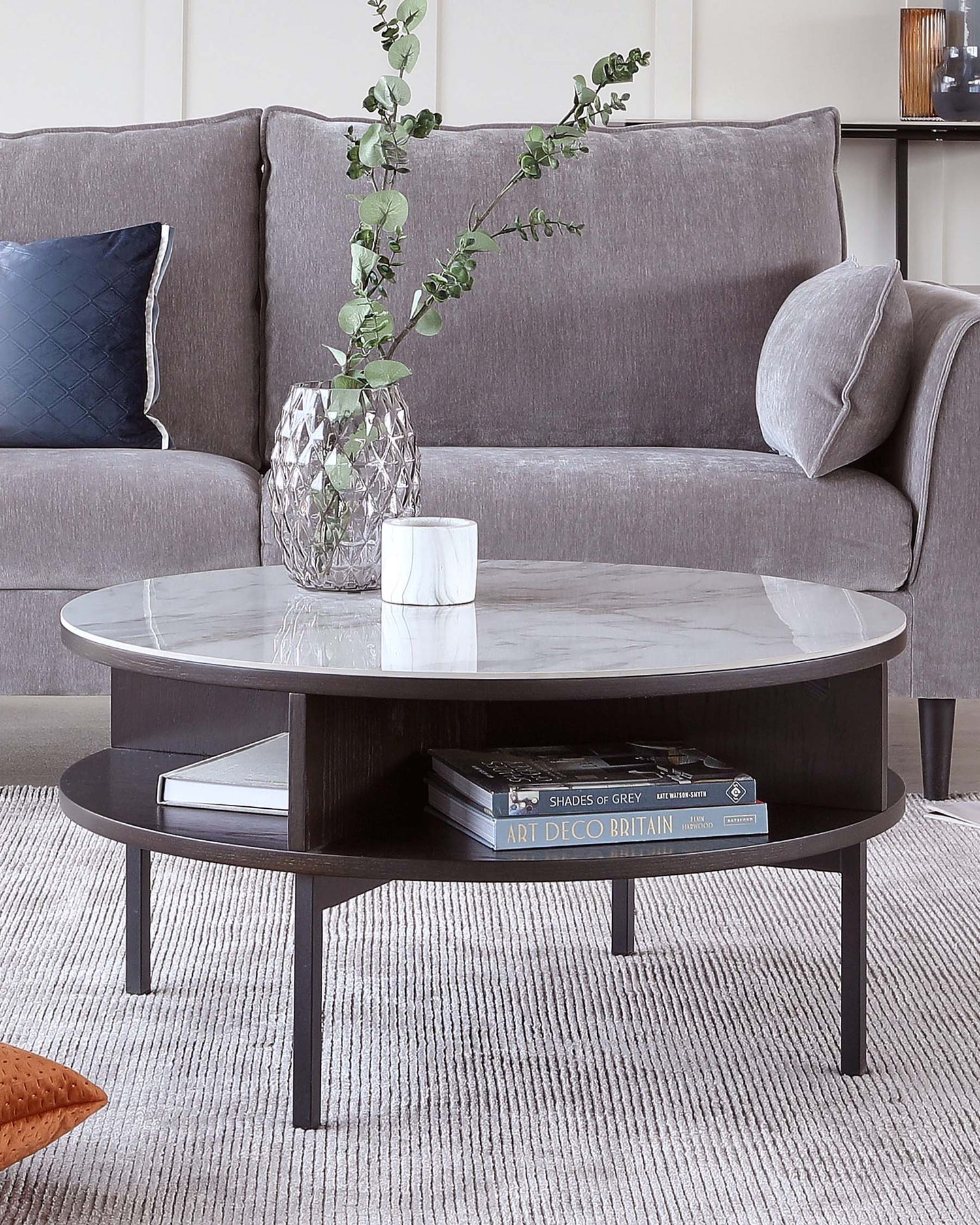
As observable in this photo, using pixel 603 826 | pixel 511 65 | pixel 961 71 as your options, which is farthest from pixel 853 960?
pixel 961 71

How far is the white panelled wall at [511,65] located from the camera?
14.1 ft

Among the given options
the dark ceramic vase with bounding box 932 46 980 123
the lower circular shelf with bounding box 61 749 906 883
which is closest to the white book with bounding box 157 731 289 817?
the lower circular shelf with bounding box 61 749 906 883

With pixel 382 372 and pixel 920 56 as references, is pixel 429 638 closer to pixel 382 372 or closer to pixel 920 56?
pixel 382 372

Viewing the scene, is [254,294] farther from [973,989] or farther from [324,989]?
[973,989]

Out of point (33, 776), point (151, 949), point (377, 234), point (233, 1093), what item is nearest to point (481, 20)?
point (33, 776)

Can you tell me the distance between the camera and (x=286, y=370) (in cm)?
275

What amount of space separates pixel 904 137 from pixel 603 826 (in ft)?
12.5

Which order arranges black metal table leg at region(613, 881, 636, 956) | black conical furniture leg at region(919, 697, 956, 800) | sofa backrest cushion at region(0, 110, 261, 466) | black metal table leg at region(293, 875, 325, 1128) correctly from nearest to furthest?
1. black metal table leg at region(293, 875, 325, 1128)
2. black metal table leg at region(613, 881, 636, 956)
3. black conical furniture leg at region(919, 697, 956, 800)
4. sofa backrest cushion at region(0, 110, 261, 466)

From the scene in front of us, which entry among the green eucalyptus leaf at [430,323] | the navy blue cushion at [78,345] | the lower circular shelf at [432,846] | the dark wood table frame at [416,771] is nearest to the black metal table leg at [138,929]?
the dark wood table frame at [416,771]

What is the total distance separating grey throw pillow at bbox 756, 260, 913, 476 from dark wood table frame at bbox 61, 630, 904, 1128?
961 millimetres

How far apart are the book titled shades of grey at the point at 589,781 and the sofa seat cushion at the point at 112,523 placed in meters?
1.00

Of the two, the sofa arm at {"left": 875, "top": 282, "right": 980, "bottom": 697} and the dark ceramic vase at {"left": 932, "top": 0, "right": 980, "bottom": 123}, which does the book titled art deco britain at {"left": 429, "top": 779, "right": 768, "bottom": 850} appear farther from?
the dark ceramic vase at {"left": 932, "top": 0, "right": 980, "bottom": 123}

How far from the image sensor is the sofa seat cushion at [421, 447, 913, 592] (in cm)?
224

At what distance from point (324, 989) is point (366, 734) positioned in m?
0.42
